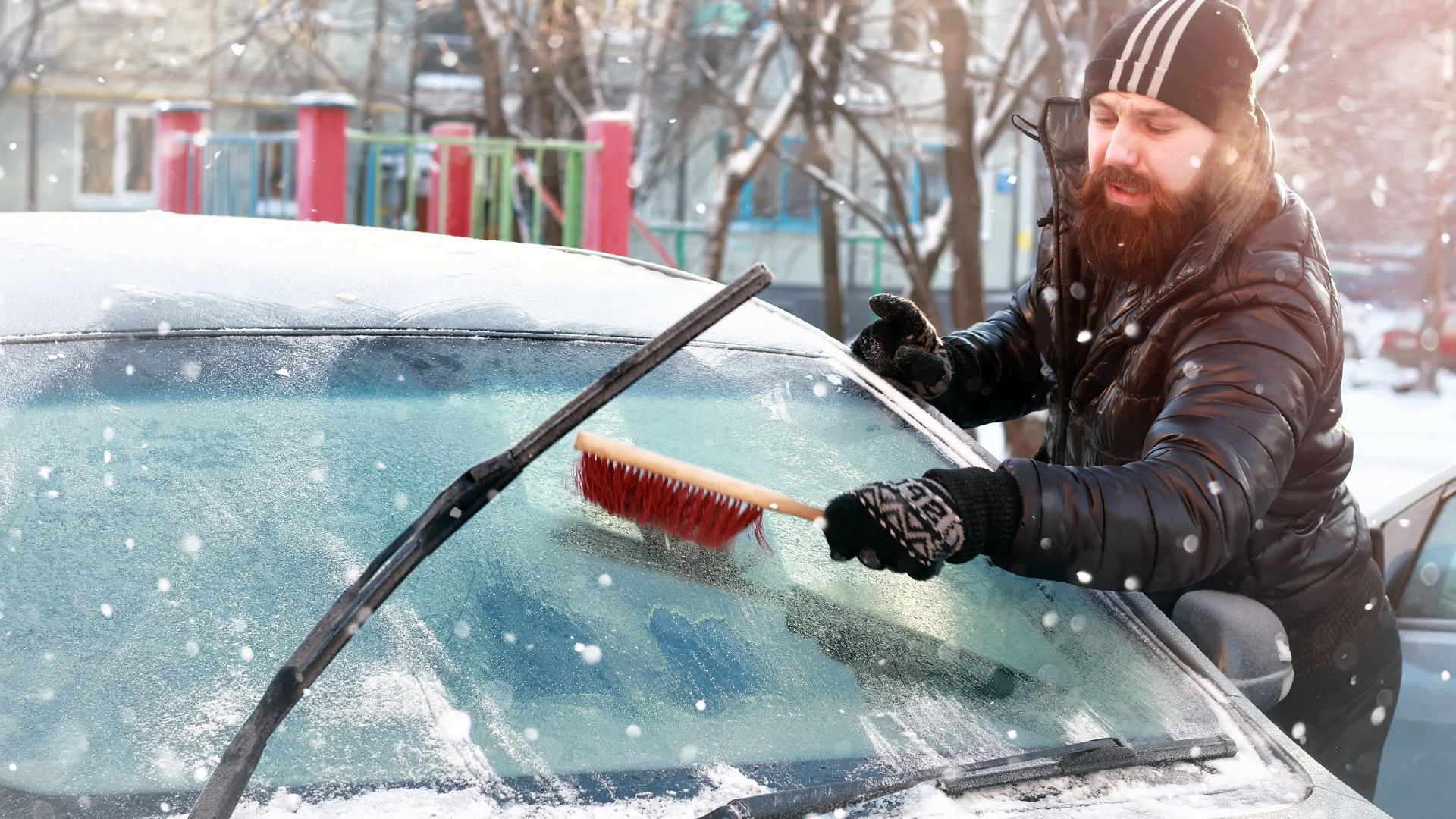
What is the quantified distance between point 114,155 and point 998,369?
26203 mm

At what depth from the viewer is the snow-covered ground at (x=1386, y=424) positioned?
36.1 ft

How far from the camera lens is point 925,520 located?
1.56 meters

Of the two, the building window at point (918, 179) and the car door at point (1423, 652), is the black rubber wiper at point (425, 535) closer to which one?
the car door at point (1423, 652)

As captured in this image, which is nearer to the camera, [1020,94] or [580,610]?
[580,610]

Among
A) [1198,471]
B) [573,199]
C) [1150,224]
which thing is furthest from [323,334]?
[573,199]

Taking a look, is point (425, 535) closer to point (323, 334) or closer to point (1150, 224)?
point (323, 334)

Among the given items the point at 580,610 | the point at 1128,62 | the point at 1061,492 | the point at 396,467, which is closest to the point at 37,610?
the point at 396,467

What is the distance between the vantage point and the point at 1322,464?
6.85ft

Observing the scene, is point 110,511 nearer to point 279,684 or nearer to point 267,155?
point 279,684

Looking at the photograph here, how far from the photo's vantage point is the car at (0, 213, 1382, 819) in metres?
1.33

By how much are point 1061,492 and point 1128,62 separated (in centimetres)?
73

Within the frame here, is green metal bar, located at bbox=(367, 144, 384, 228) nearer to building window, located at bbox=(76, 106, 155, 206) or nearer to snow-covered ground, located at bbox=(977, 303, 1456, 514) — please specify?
snow-covered ground, located at bbox=(977, 303, 1456, 514)

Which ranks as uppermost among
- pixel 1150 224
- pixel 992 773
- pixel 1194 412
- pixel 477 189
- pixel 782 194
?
pixel 1150 224

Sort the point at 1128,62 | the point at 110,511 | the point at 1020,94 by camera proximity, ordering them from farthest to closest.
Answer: the point at 1020,94, the point at 1128,62, the point at 110,511
